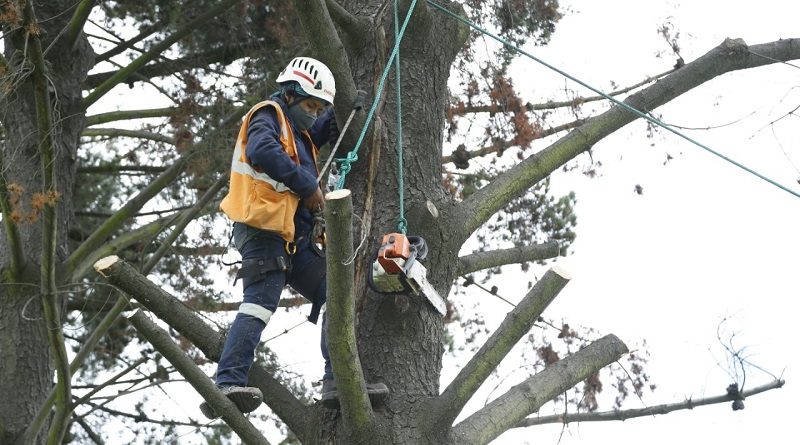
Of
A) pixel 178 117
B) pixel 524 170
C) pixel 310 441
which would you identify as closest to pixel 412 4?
pixel 524 170

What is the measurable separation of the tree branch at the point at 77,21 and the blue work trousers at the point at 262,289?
114 inches

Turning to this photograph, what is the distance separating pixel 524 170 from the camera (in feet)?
14.7

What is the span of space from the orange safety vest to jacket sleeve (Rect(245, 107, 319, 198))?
0.05 m

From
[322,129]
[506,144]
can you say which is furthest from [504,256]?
[506,144]

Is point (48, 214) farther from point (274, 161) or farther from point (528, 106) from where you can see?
point (528, 106)

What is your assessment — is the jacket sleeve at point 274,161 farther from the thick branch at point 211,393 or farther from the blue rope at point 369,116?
the thick branch at point 211,393

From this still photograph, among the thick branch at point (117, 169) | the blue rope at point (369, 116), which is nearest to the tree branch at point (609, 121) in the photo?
the blue rope at point (369, 116)

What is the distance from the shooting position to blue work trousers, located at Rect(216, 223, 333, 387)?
3791 millimetres

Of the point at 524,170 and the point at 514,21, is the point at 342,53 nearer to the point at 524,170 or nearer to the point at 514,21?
the point at 524,170

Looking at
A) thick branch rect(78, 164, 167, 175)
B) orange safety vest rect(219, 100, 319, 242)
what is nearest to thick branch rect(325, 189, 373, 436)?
orange safety vest rect(219, 100, 319, 242)

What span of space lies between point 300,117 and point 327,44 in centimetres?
44

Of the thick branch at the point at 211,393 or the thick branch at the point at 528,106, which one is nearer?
the thick branch at the point at 211,393

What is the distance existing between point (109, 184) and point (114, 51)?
2.02 m

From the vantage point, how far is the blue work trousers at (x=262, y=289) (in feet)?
12.4
